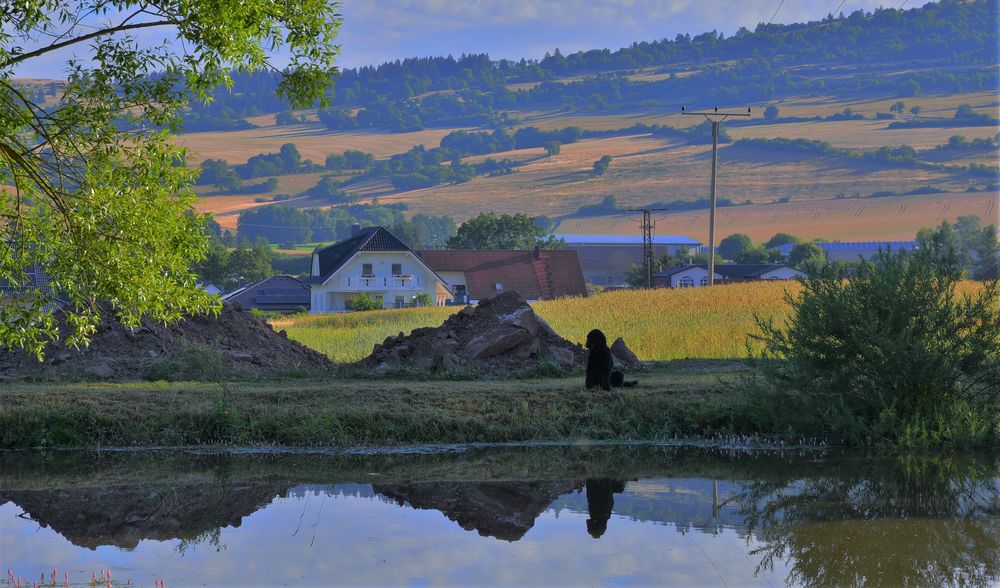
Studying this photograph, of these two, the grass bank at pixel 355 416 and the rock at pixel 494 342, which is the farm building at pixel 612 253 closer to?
the rock at pixel 494 342

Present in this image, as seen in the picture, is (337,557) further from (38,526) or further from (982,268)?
(982,268)

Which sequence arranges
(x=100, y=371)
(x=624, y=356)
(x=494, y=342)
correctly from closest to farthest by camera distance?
(x=100, y=371)
(x=494, y=342)
(x=624, y=356)

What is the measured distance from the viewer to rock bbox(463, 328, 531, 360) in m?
24.3

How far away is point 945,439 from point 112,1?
39.2 feet

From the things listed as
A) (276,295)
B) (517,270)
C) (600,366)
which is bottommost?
(276,295)

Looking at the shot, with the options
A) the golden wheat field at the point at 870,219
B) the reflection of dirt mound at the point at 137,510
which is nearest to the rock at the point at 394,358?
Answer: the reflection of dirt mound at the point at 137,510

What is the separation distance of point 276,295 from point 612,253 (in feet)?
238

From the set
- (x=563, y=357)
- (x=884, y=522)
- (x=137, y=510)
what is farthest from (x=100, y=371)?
(x=884, y=522)

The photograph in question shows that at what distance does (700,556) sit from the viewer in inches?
398

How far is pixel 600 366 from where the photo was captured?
62.0 feet

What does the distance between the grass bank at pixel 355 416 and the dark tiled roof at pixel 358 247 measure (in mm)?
75157

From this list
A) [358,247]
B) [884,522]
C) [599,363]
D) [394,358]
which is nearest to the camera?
[884,522]

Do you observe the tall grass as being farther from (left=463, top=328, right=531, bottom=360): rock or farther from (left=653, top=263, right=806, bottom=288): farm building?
(left=653, top=263, right=806, bottom=288): farm building

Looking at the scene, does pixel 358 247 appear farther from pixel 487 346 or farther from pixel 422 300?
pixel 487 346
